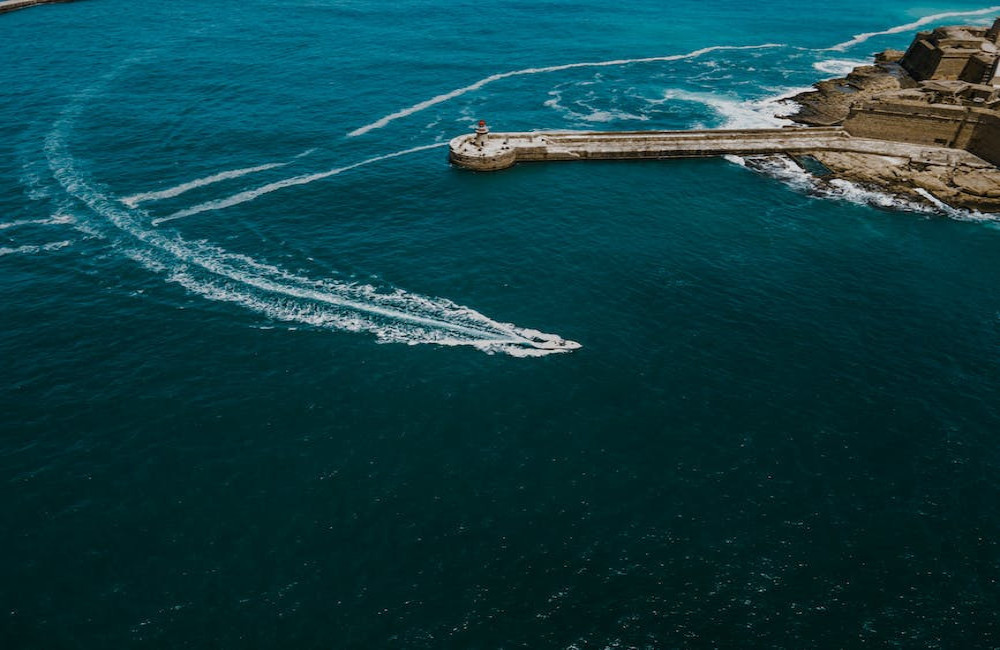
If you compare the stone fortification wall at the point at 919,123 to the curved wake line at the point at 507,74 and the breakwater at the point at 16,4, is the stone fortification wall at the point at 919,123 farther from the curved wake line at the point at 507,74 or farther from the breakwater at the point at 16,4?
the breakwater at the point at 16,4

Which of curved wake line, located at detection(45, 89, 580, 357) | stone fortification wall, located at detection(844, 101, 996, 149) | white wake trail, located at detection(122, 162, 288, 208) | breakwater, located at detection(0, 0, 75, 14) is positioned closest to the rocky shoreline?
stone fortification wall, located at detection(844, 101, 996, 149)

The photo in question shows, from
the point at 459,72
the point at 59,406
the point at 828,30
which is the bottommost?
the point at 59,406

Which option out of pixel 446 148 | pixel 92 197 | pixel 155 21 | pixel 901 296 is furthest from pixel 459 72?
pixel 901 296

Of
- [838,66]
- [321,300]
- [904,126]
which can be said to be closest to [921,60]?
[838,66]

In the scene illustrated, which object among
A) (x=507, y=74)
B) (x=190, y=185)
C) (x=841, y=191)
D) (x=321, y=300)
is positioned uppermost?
(x=507, y=74)

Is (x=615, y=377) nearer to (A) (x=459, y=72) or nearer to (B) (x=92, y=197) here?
(B) (x=92, y=197)

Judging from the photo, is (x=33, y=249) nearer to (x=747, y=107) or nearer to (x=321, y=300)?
(x=321, y=300)
